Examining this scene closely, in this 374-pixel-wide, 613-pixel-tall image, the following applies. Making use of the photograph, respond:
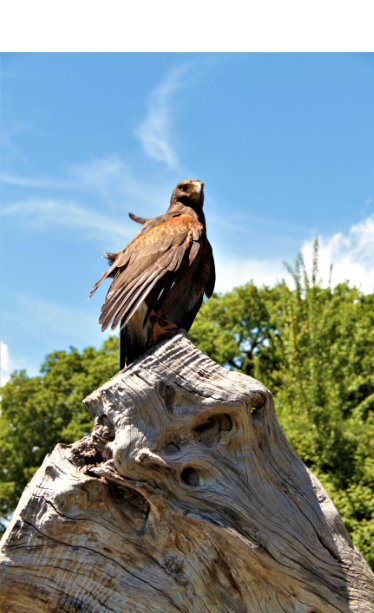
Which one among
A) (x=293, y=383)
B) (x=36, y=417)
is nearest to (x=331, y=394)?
(x=293, y=383)

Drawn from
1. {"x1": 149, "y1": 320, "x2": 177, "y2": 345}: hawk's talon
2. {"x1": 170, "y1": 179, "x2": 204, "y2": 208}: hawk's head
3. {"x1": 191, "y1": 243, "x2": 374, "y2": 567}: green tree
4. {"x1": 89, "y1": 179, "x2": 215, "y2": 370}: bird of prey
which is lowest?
{"x1": 149, "y1": 320, "x2": 177, "y2": 345}: hawk's talon

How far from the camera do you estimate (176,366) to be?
3.55 meters

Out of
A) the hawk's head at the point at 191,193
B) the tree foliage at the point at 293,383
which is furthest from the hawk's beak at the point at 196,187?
the tree foliage at the point at 293,383

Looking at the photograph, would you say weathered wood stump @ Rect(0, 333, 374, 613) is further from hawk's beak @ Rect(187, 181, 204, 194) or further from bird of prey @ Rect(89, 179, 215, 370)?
hawk's beak @ Rect(187, 181, 204, 194)

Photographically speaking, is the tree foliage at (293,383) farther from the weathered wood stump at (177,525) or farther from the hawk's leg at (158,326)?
the hawk's leg at (158,326)

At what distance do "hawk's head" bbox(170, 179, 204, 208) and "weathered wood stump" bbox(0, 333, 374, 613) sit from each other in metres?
1.86

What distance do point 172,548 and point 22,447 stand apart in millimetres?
14737

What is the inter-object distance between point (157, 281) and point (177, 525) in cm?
178

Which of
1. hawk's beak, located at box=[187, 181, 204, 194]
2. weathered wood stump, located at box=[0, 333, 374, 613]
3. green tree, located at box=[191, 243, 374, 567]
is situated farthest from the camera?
green tree, located at box=[191, 243, 374, 567]

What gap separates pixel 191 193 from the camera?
4.83 meters

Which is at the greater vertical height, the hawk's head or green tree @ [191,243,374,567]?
green tree @ [191,243,374,567]

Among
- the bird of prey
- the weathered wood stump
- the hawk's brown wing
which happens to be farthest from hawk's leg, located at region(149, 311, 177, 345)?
the weathered wood stump

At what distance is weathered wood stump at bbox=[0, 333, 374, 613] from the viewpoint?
10.9 ft

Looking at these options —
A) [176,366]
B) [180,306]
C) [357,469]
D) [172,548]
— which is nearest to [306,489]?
[172,548]
